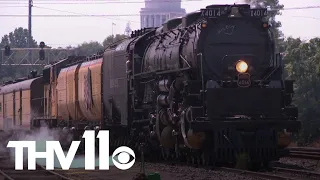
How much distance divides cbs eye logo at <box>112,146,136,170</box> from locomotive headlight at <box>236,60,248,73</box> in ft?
15.8

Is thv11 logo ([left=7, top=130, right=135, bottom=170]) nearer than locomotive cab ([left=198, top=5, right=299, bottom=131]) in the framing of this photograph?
No

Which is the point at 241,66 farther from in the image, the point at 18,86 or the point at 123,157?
the point at 18,86

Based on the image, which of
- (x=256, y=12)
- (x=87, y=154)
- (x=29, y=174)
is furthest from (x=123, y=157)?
(x=256, y=12)

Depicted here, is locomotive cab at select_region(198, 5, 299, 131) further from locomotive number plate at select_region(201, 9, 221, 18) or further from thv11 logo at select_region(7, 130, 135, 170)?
thv11 logo at select_region(7, 130, 135, 170)

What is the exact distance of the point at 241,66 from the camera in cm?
1956

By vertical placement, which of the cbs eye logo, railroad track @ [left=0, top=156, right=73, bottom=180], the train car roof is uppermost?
the train car roof

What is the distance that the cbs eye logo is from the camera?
22.6 metres

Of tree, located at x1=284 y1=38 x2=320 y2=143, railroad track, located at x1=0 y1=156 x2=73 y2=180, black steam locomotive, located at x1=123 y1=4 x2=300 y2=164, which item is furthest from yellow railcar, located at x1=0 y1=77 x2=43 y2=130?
black steam locomotive, located at x1=123 y1=4 x2=300 y2=164

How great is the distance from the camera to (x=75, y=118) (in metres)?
32.1

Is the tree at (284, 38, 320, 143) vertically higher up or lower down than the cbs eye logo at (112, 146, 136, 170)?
higher up

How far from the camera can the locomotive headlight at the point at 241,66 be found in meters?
19.5

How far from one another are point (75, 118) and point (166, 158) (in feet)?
30.9

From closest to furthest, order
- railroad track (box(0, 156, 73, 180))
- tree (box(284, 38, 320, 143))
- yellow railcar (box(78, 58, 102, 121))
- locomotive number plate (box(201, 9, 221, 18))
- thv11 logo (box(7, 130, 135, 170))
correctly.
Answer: railroad track (box(0, 156, 73, 180)) < locomotive number plate (box(201, 9, 221, 18)) < thv11 logo (box(7, 130, 135, 170)) < yellow railcar (box(78, 58, 102, 121)) < tree (box(284, 38, 320, 143))

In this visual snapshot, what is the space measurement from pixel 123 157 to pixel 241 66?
7.13 m
